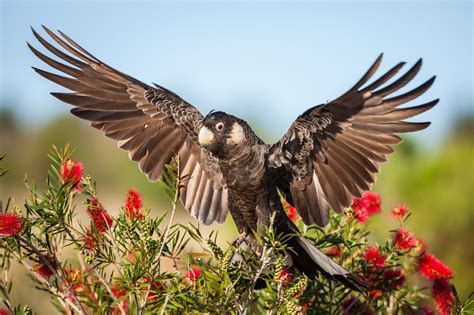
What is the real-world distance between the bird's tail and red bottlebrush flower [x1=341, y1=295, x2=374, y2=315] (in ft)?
0.30

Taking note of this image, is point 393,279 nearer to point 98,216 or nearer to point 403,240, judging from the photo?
point 403,240

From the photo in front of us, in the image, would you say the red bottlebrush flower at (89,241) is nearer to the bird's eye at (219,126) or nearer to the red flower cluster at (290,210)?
the bird's eye at (219,126)

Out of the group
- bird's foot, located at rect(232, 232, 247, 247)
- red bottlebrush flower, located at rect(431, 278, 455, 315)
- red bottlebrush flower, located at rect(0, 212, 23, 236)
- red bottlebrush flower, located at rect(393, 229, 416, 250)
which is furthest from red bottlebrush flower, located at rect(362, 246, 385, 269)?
red bottlebrush flower, located at rect(0, 212, 23, 236)

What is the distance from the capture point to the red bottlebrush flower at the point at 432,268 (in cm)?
277

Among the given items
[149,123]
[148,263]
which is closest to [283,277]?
[148,263]

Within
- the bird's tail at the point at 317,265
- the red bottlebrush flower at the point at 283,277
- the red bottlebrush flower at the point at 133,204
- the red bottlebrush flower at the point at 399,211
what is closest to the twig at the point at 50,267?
the red bottlebrush flower at the point at 133,204

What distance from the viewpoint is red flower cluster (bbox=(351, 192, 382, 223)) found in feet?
10.4

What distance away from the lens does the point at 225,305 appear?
7.01 feet

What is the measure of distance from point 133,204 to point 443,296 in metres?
1.50

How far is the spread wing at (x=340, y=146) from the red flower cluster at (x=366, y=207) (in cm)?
34

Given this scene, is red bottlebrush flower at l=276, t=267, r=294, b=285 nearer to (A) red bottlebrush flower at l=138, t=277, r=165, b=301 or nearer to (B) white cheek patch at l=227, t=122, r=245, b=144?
(A) red bottlebrush flower at l=138, t=277, r=165, b=301

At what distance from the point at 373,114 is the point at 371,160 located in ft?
1.11

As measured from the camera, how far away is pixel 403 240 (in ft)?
9.84

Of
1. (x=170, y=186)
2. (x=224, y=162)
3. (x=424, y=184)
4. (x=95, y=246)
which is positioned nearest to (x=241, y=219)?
(x=224, y=162)
